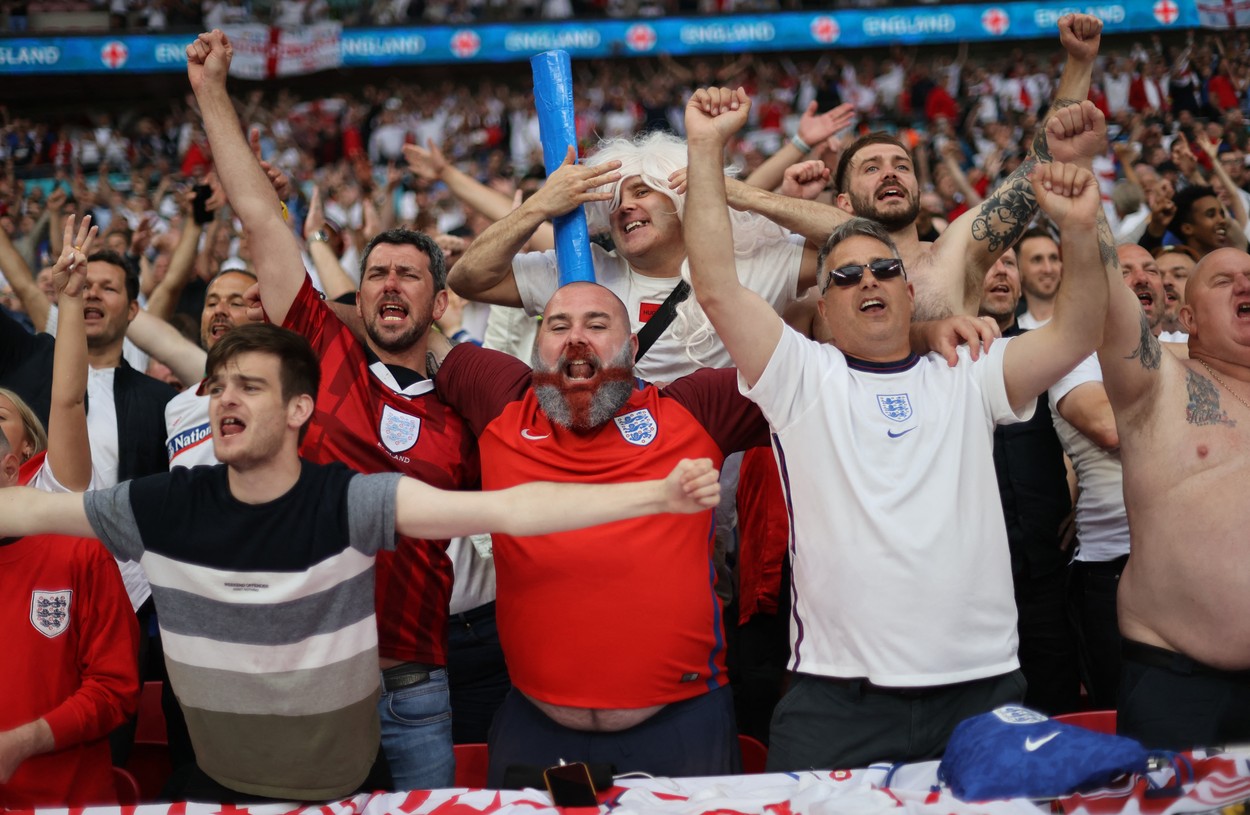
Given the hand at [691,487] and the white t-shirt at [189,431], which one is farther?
the white t-shirt at [189,431]

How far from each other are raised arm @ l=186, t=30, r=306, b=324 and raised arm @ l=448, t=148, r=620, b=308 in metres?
0.61

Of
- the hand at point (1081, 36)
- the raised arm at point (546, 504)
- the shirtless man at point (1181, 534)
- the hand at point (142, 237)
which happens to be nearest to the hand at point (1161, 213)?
the hand at point (1081, 36)

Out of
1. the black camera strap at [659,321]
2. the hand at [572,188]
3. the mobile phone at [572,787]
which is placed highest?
the hand at [572,188]

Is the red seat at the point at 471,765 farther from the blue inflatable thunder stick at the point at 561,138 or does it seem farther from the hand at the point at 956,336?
the hand at the point at 956,336

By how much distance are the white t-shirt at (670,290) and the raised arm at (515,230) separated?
0.29ft

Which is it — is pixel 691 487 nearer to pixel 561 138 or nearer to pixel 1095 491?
pixel 561 138

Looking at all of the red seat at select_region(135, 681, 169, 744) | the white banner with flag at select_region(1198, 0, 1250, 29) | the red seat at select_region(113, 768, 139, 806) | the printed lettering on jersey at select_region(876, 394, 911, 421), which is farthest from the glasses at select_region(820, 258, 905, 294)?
the white banner with flag at select_region(1198, 0, 1250, 29)

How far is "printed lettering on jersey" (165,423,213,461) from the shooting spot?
12.1 ft

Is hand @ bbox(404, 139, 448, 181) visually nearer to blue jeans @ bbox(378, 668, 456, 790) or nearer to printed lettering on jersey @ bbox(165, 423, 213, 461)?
printed lettering on jersey @ bbox(165, 423, 213, 461)

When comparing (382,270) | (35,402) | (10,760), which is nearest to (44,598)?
(10,760)

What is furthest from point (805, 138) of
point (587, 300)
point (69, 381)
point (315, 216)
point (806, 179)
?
point (69, 381)

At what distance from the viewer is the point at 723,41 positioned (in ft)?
58.9

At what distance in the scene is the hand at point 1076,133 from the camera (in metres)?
3.02

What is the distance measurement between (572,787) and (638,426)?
1.03m
